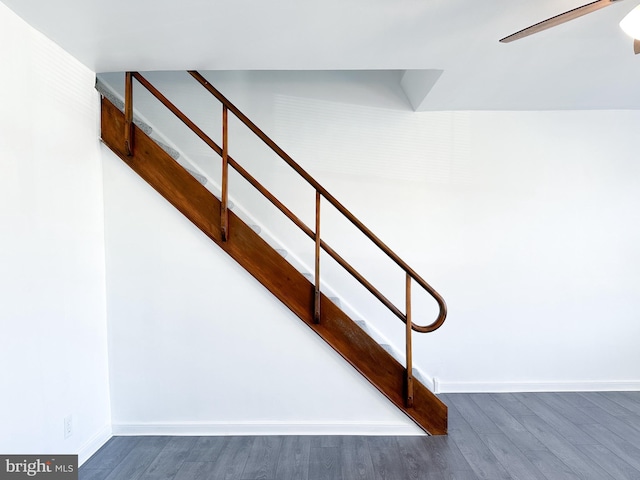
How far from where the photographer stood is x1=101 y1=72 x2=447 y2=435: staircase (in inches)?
130

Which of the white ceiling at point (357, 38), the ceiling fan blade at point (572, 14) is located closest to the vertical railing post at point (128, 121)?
the white ceiling at point (357, 38)

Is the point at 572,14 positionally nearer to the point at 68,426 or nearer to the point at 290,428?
the point at 290,428

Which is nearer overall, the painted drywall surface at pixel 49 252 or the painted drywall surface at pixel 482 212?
the painted drywall surface at pixel 49 252

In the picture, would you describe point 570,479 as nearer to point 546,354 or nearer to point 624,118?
point 546,354

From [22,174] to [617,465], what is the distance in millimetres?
3588

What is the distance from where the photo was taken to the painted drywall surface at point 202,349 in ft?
11.0

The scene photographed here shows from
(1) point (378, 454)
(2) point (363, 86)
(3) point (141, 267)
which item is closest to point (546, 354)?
(1) point (378, 454)

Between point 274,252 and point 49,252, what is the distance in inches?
51.8

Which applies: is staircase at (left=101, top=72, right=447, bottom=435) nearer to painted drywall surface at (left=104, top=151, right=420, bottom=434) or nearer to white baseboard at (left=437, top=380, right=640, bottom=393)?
painted drywall surface at (left=104, top=151, right=420, bottom=434)

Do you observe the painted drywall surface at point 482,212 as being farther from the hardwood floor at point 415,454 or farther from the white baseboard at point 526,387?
the hardwood floor at point 415,454

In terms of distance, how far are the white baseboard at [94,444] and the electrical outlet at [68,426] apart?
176 mm

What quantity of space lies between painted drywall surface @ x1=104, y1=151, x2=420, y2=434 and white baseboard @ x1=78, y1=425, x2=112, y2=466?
9 centimetres

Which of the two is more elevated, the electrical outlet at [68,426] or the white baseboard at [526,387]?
the electrical outlet at [68,426]

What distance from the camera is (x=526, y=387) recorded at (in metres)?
4.38
